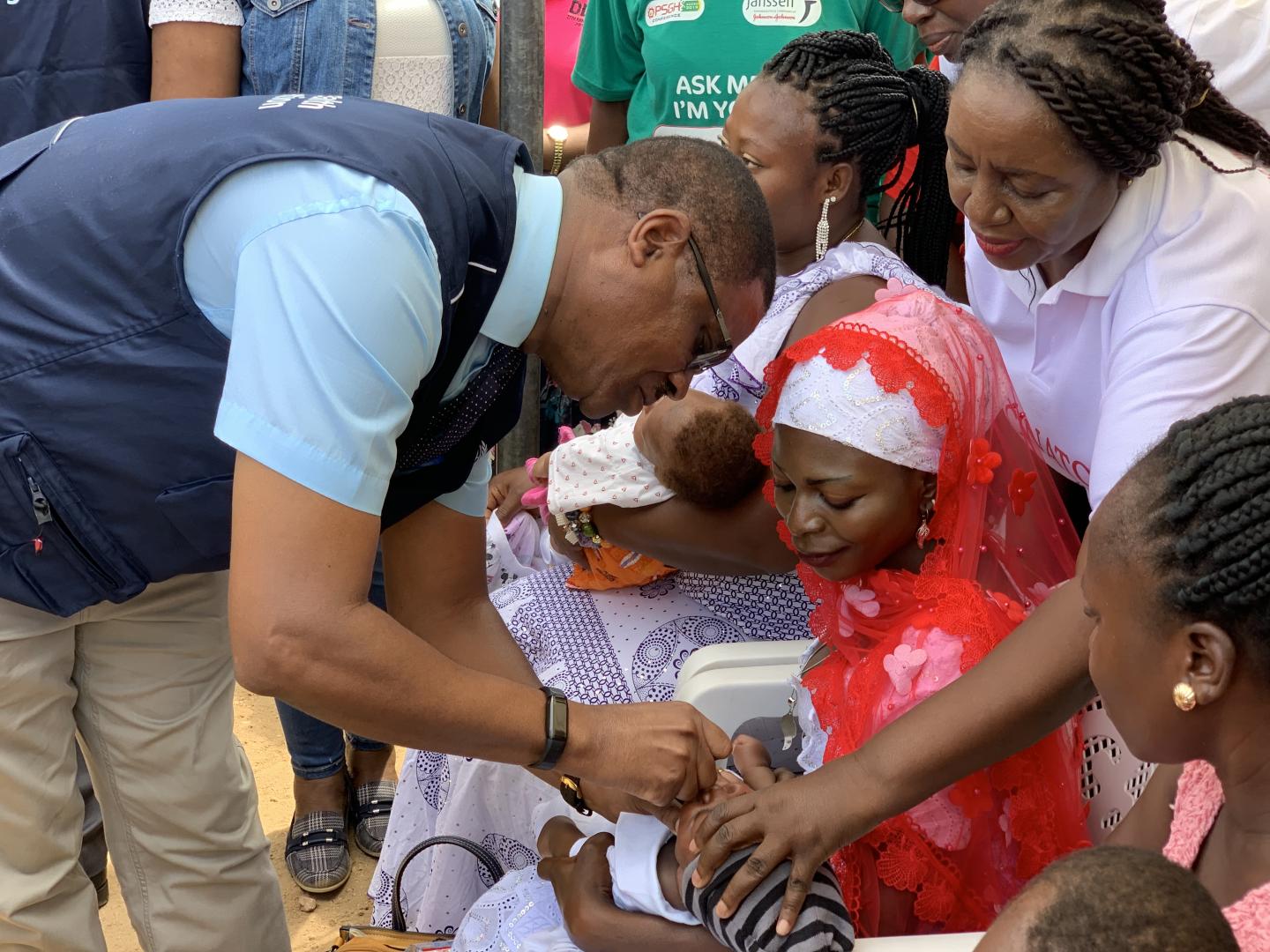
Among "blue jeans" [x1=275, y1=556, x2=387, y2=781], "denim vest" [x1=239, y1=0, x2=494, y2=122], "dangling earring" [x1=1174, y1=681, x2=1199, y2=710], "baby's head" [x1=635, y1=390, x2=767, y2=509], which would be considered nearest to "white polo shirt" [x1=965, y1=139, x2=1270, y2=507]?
"dangling earring" [x1=1174, y1=681, x2=1199, y2=710]

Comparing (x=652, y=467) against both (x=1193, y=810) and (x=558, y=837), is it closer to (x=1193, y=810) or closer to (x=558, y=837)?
(x=558, y=837)

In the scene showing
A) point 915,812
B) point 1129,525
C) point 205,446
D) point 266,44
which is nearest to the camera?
point 1129,525

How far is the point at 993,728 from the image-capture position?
6.26 ft

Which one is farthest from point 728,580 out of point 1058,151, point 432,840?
point 1058,151

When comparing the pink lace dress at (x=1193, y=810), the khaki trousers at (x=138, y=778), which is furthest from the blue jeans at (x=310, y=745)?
the pink lace dress at (x=1193, y=810)

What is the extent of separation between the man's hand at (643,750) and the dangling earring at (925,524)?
534mm

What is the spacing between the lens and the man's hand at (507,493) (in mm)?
3371

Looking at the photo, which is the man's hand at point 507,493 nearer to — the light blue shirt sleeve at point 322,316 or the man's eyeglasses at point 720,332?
the man's eyeglasses at point 720,332

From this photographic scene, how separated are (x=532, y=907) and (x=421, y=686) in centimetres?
71

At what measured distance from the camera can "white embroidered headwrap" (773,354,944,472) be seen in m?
2.28

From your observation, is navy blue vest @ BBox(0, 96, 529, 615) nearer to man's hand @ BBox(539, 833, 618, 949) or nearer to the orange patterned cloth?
man's hand @ BBox(539, 833, 618, 949)

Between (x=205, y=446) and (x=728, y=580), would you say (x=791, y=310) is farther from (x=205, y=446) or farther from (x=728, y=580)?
(x=205, y=446)

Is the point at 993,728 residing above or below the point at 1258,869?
below

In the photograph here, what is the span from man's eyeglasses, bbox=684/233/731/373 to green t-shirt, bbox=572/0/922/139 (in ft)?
6.35
